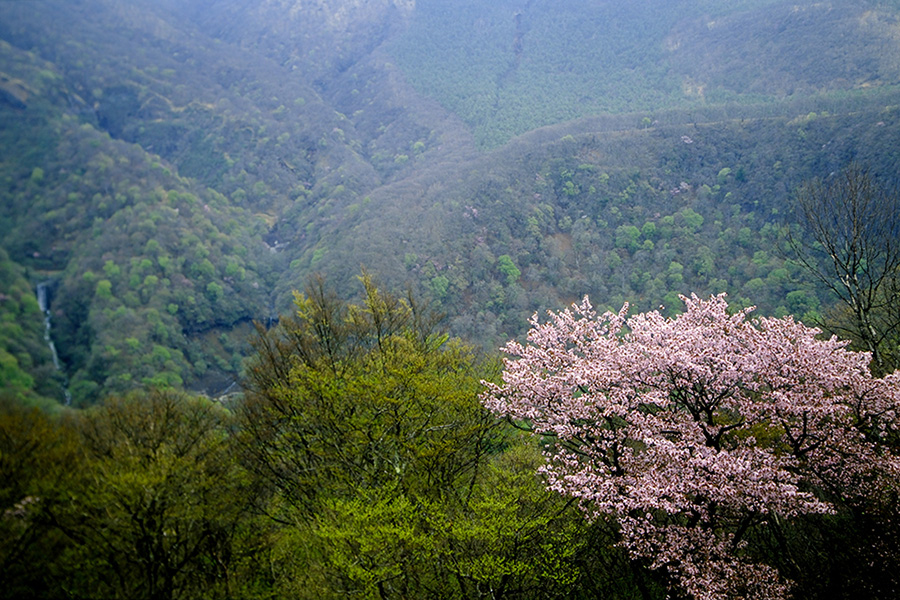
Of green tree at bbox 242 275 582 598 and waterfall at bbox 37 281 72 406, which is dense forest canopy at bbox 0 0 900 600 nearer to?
green tree at bbox 242 275 582 598

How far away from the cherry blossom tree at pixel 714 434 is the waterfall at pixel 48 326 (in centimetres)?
6149

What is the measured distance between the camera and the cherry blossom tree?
11.9 metres

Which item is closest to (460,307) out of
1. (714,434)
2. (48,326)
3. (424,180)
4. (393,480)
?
(424,180)

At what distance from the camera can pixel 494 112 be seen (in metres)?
152

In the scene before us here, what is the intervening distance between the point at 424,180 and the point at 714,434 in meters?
106

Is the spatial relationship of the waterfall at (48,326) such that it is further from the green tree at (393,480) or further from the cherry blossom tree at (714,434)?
the cherry blossom tree at (714,434)

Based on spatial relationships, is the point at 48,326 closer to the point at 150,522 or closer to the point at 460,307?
the point at 460,307

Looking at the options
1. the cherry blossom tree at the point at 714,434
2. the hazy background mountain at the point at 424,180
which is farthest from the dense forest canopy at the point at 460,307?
the hazy background mountain at the point at 424,180

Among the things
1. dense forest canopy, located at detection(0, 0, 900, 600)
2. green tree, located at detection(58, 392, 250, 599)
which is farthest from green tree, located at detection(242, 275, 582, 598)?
green tree, located at detection(58, 392, 250, 599)

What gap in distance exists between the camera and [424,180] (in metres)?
113

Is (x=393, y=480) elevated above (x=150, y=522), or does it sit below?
above

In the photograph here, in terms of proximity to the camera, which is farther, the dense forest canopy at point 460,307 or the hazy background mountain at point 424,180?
the hazy background mountain at point 424,180

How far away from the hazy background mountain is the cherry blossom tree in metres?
38.2

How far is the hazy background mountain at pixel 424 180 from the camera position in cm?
7219
